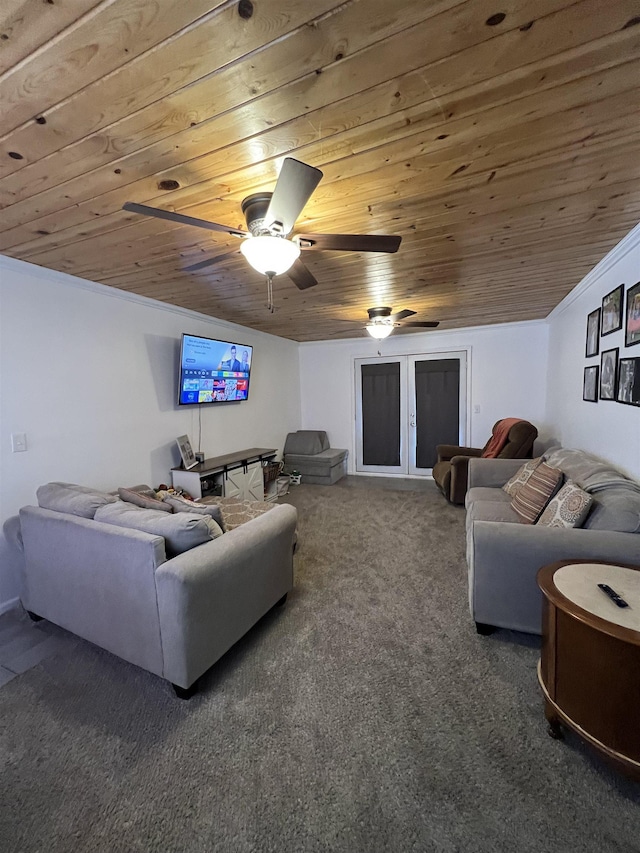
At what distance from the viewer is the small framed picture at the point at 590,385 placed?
9.70 ft

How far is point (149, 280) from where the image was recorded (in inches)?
113

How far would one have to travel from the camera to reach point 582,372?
11.0 feet

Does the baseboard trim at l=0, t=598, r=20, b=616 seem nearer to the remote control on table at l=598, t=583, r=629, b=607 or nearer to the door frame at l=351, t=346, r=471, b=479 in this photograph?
the remote control on table at l=598, t=583, r=629, b=607

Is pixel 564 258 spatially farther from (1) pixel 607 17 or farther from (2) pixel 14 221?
(2) pixel 14 221

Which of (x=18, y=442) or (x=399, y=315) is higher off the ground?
(x=399, y=315)

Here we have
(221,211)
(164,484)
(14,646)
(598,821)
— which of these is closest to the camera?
(598,821)

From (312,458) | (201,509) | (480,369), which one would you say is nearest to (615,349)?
(480,369)

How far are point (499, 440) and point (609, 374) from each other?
1.65 meters

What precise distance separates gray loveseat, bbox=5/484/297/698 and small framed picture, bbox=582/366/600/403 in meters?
2.78

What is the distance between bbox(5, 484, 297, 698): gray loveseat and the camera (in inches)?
65.5

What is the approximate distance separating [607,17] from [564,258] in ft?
6.50

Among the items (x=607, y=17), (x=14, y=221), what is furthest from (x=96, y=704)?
(x=607, y=17)

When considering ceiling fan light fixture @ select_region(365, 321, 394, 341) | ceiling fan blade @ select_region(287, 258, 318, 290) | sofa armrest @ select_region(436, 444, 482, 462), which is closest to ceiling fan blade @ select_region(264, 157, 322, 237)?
ceiling fan blade @ select_region(287, 258, 318, 290)

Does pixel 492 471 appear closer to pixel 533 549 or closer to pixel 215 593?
pixel 533 549
